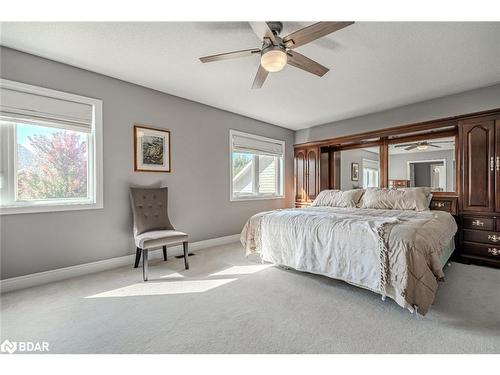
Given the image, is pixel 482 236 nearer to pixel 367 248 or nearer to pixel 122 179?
pixel 367 248

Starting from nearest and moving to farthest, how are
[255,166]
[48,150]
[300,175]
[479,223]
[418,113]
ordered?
[48,150], [479,223], [418,113], [255,166], [300,175]

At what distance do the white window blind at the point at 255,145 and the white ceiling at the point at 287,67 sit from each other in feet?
3.07

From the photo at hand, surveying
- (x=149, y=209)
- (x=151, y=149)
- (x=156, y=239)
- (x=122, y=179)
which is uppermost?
(x=151, y=149)

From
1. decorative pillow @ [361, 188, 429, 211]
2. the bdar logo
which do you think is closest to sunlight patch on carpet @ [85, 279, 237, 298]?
the bdar logo

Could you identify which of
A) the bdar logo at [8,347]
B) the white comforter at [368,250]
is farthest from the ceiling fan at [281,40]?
the bdar logo at [8,347]

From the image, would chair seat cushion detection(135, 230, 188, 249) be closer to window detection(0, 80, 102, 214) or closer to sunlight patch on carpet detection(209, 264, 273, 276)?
sunlight patch on carpet detection(209, 264, 273, 276)

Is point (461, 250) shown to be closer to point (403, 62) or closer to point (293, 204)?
point (403, 62)

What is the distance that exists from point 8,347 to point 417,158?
5.39 m

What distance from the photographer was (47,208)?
2604 millimetres

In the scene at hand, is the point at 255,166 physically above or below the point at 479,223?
above

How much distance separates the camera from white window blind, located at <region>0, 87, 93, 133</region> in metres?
2.41

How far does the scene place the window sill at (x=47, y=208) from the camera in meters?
2.40

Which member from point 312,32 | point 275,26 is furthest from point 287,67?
point 312,32
